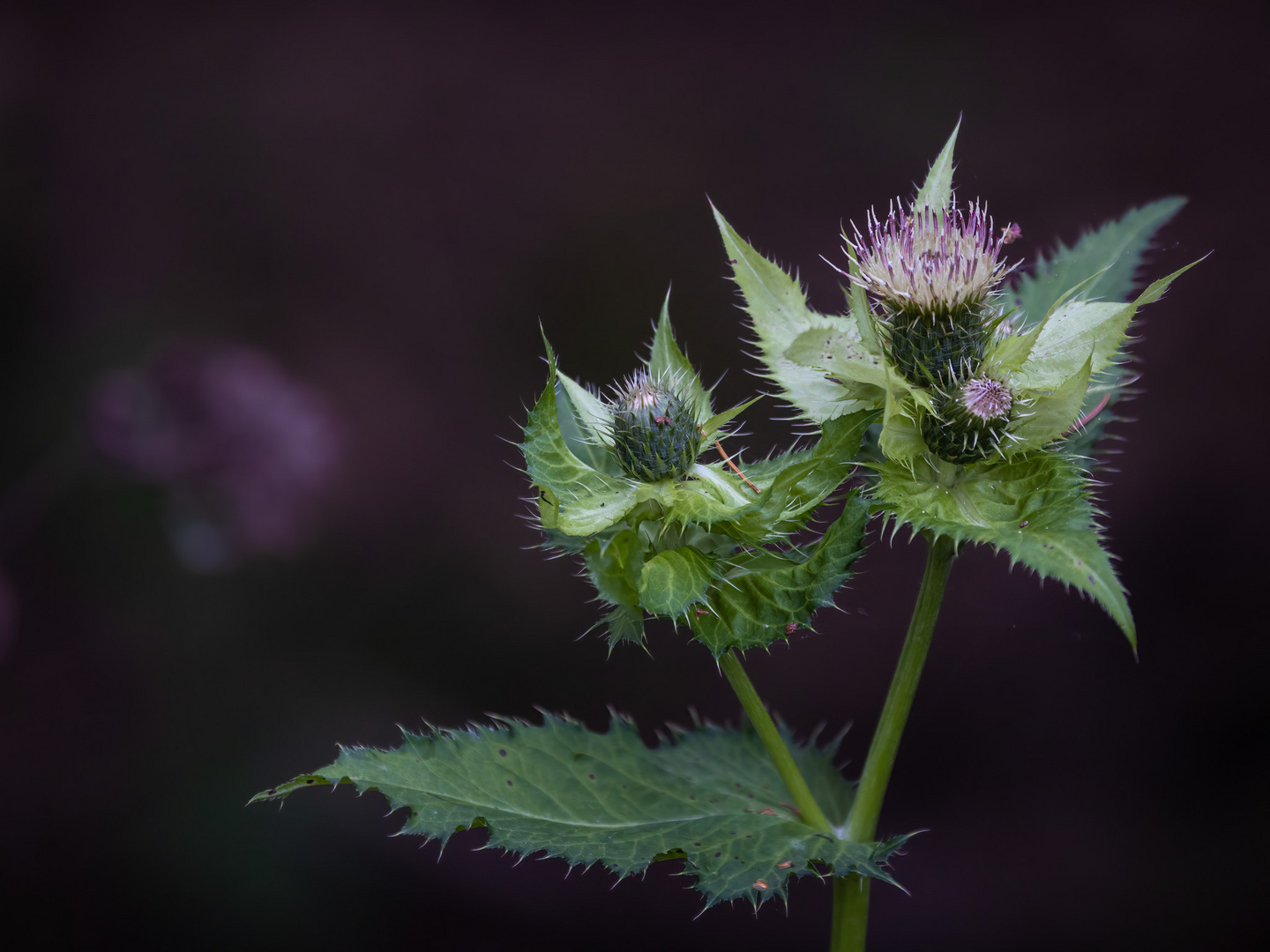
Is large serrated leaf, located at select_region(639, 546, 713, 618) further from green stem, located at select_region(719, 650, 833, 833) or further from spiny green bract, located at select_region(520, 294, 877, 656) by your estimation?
green stem, located at select_region(719, 650, 833, 833)

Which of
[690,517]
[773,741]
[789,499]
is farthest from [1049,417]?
[773,741]

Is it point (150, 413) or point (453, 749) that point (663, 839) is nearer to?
point (453, 749)

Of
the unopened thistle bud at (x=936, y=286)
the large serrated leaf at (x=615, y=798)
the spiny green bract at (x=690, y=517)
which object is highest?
the unopened thistle bud at (x=936, y=286)

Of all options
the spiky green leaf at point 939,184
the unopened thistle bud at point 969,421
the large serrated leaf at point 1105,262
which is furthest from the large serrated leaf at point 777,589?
the large serrated leaf at point 1105,262

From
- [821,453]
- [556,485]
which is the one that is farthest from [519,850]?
[821,453]

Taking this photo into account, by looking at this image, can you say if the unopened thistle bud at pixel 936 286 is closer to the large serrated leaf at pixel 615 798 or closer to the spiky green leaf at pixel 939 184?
the spiky green leaf at pixel 939 184

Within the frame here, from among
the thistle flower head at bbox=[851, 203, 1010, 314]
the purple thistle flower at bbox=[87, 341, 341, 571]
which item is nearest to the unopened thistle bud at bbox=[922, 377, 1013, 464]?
the thistle flower head at bbox=[851, 203, 1010, 314]
